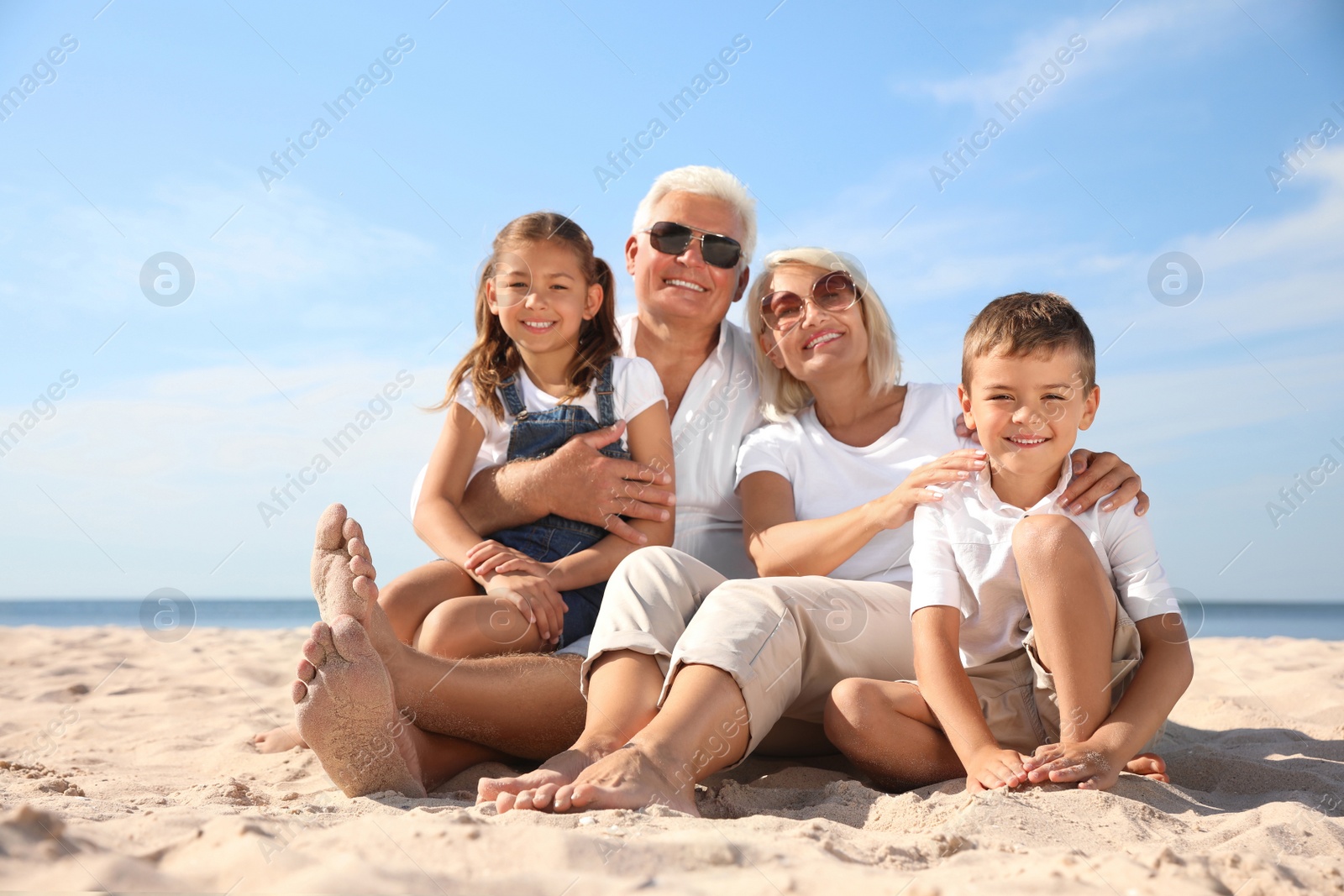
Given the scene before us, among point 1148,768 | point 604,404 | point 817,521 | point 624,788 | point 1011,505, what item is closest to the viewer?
point 624,788

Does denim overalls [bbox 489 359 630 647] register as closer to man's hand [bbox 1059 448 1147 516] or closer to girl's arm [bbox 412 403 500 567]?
girl's arm [bbox 412 403 500 567]

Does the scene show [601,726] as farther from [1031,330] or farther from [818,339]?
[818,339]

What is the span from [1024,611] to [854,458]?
875 mm

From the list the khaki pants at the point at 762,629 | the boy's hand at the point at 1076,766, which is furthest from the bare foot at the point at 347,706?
the boy's hand at the point at 1076,766

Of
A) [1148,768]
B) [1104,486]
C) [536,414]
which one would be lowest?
[1148,768]

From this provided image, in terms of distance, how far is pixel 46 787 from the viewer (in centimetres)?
248

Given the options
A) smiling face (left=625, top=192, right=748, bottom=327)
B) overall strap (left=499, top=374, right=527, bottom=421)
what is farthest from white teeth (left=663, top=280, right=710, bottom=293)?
overall strap (left=499, top=374, right=527, bottom=421)

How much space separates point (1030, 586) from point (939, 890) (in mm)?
1079

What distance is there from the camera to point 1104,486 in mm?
2498

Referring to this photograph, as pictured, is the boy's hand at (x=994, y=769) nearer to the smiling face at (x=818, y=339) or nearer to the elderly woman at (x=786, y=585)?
the elderly woman at (x=786, y=585)

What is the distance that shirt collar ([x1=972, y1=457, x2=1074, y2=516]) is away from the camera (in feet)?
8.31

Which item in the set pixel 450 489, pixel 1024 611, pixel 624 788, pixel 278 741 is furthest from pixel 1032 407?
pixel 278 741

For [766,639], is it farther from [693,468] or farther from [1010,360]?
[693,468]

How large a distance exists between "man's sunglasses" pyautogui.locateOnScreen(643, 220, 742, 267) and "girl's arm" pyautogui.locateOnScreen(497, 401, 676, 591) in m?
0.67
